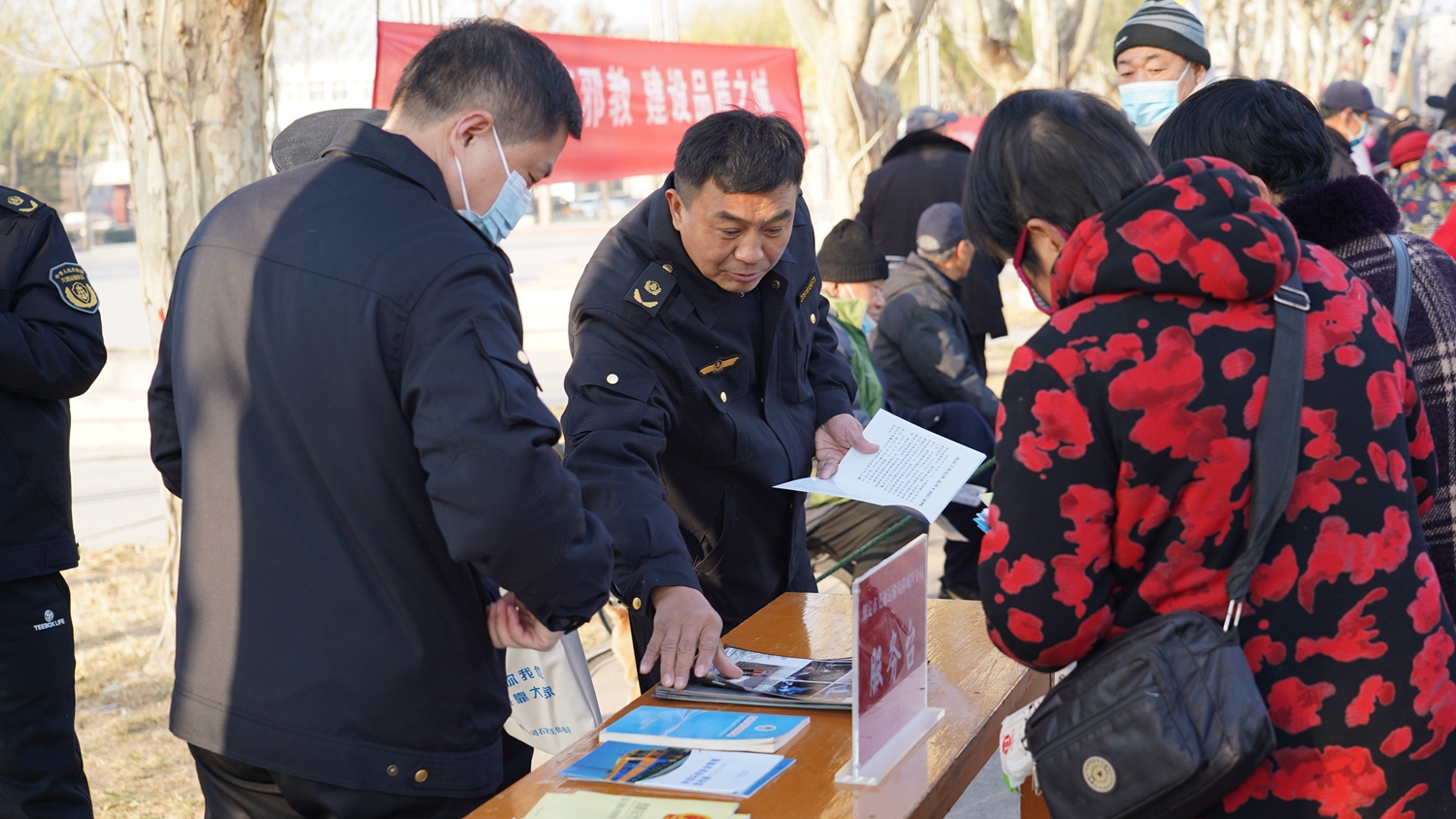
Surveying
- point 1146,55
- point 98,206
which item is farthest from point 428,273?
point 98,206

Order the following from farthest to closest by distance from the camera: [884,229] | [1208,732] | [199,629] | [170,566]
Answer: [884,229] < [170,566] < [199,629] < [1208,732]

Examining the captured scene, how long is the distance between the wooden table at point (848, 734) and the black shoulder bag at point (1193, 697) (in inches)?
13.8

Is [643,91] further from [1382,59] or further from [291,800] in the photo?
[1382,59]

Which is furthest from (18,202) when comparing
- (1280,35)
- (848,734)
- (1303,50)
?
(1303,50)

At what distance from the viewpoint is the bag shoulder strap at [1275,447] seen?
1312mm

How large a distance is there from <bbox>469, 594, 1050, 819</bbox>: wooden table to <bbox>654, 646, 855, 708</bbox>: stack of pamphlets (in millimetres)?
20

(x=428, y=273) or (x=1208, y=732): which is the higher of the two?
(x=428, y=273)

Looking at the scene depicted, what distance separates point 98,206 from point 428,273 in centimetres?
5441

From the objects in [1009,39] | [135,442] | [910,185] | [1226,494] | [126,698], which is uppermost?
[1009,39]

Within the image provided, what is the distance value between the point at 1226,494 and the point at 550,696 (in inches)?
60.5

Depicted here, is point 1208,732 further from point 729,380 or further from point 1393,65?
point 1393,65

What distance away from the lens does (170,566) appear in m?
4.37

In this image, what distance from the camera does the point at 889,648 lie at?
1.74 metres

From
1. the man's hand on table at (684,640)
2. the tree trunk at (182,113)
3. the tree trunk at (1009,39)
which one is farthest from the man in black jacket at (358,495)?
the tree trunk at (1009,39)
